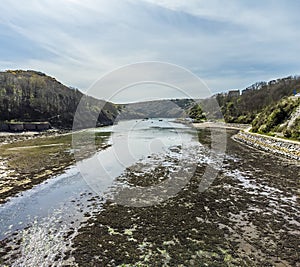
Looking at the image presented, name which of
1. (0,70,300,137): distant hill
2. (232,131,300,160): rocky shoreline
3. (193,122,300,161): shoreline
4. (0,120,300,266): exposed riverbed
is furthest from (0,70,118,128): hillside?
(0,120,300,266): exposed riverbed

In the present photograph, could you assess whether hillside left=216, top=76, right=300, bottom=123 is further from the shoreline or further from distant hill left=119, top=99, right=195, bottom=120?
the shoreline

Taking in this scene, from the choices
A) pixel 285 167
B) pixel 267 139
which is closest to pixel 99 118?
pixel 267 139

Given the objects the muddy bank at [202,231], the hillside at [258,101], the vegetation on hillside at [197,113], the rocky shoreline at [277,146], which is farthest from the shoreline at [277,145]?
the vegetation on hillside at [197,113]

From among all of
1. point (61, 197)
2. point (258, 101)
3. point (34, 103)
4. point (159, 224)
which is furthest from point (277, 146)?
point (34, 103)

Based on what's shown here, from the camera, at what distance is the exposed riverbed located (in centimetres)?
770

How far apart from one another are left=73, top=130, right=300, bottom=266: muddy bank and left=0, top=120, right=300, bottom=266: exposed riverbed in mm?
31

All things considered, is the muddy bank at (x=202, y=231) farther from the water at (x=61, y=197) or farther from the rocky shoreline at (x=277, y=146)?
the rocky shoreline at (x=277, y=146)

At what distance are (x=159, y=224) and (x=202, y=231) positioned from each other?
181cm

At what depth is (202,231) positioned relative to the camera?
9.42m

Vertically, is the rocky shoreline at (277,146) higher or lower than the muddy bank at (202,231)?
higher

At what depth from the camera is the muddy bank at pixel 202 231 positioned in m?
7.62

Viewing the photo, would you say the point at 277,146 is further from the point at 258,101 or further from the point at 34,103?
the point at 34,103

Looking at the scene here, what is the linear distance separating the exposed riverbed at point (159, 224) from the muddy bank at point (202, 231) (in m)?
0.03

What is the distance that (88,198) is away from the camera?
1358cm
